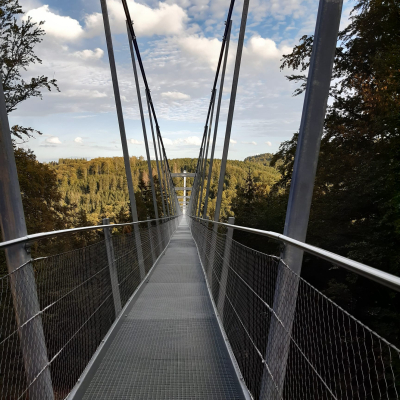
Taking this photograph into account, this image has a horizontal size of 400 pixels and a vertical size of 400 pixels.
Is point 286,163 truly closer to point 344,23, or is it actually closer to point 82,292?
point 344,23

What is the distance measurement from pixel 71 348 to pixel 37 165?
1345 cm

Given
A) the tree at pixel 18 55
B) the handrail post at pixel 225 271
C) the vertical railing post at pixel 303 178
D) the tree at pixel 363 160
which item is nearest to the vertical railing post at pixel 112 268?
the handrail post at pixel 225 271

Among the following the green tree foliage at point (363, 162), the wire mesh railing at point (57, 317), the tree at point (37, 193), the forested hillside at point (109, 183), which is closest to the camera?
the wire mesh railing at point (57, 317)

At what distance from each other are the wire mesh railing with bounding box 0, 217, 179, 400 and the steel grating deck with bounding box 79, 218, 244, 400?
210 millimetres

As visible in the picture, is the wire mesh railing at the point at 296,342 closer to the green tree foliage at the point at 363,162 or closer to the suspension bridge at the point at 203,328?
the suspension bridge at the point at 203,328

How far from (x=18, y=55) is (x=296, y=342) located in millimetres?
13595

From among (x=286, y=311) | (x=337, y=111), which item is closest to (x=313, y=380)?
(x=286, y=311)

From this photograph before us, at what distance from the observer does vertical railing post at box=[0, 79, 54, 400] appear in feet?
6.01

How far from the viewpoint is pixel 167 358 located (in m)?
2.92

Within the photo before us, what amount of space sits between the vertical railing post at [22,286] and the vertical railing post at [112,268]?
114 cm

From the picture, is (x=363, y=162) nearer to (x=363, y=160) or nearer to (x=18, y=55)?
(x=363, y=160)

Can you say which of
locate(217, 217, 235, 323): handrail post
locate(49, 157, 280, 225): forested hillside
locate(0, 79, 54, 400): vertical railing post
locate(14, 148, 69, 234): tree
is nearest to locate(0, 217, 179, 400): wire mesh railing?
locate(0, 79, 54, 400): vertical railing post

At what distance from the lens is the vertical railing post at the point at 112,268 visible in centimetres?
338

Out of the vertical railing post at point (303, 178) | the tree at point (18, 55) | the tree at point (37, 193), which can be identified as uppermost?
the tree at point (18, 55)
